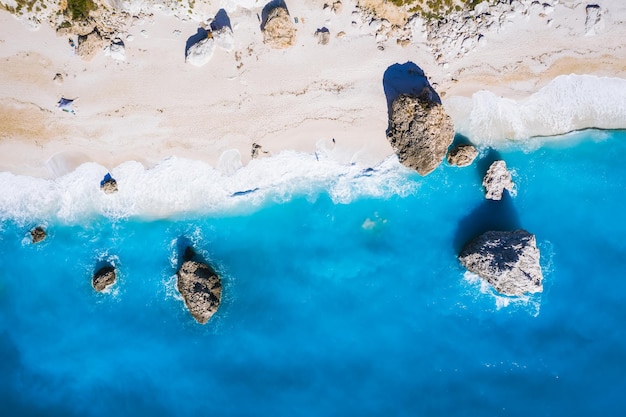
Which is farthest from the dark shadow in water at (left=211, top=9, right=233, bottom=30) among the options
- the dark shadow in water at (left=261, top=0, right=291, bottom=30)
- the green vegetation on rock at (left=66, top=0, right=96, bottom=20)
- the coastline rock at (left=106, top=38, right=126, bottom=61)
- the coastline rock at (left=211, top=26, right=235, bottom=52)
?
the green vegetation on rock at (left=66, top=0, right=96, bottom=20)

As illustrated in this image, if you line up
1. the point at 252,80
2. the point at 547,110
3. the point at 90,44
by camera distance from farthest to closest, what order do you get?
the point at 547,110 < the point at 252,80 < the point at 90,44

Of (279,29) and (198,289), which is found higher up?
(279,29)

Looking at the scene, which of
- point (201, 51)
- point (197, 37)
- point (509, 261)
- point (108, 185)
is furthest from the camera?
point (108, 185)

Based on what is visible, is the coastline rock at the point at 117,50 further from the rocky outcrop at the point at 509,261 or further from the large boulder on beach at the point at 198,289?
the rocky outcrop at the point at 509,261

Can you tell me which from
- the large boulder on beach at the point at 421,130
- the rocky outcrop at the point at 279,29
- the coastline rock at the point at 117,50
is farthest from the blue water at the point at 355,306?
the coastline rock at the point at 117,50

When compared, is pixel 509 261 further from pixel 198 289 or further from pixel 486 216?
pixel 198 289

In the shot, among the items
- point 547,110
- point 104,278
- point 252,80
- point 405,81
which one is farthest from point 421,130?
point 104,278

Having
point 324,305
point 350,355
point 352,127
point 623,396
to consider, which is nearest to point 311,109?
point 352,127
